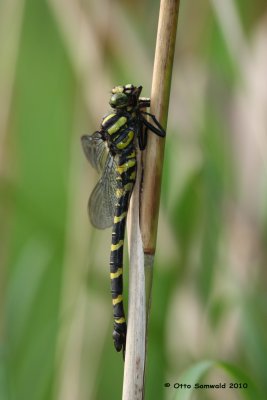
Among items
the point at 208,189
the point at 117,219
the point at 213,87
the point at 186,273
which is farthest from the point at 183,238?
the point at 213,87

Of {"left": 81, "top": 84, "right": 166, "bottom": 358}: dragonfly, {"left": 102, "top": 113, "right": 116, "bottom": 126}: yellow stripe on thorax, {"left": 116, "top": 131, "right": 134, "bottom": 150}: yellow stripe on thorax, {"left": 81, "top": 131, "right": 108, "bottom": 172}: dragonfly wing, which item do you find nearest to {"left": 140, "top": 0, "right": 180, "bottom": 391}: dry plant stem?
{"left": 81, "top": 84, "right": 166, "bottom": 358}: dragonfly

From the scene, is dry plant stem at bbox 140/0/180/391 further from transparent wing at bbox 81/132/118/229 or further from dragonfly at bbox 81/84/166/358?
transparent wing at bbox 81/132/118/229

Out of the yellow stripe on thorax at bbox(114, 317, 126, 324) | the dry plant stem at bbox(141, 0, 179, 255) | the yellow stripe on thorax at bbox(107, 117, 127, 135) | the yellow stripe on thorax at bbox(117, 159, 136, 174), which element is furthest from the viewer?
the yellow stripe on thorax at bbox(107, 117, 127, 135)

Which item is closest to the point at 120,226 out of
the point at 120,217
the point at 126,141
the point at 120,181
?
the point at 120,217

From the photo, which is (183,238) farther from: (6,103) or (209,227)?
(6,103)

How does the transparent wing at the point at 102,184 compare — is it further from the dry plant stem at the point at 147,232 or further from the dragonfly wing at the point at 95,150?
the dry plant stem at the point at 147,232

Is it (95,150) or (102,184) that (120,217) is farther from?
(95,150)
